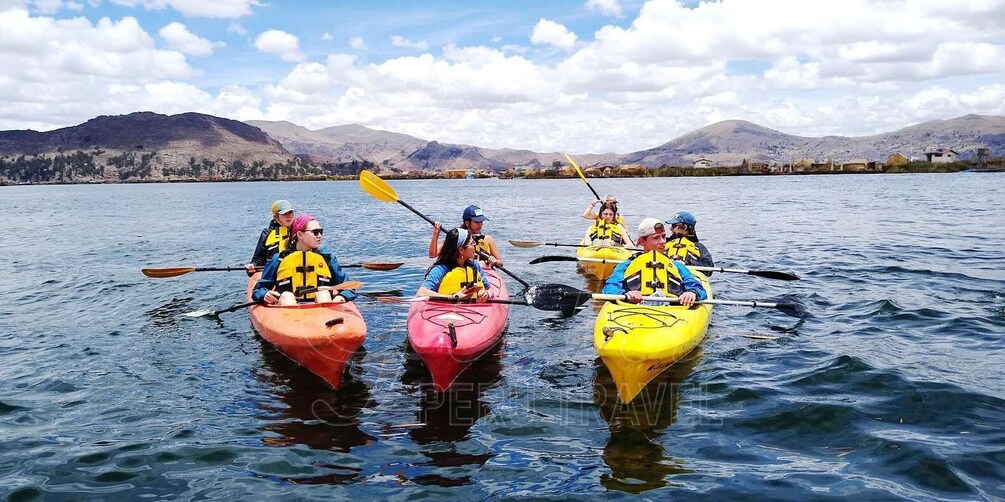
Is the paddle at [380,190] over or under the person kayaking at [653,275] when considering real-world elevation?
over

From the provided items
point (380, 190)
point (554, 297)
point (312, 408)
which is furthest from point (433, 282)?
point (380, 190)

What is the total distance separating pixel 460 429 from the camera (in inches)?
278

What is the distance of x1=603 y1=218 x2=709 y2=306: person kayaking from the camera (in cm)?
898

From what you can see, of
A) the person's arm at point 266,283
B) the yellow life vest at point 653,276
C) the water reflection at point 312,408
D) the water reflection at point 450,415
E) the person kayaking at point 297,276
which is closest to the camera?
the water reflection at point 450,415

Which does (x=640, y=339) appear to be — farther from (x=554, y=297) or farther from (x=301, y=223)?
(x=301, y=223)

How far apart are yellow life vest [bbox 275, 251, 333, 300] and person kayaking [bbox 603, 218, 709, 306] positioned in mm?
4171

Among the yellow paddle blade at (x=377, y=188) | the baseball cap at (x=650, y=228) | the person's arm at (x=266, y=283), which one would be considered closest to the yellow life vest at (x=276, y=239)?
the yellow paddle blade at (x=377, y=188)

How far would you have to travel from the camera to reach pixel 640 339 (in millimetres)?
7359

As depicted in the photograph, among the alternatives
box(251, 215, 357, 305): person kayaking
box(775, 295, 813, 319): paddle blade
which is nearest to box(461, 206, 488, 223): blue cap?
box(251, 215, 357, 305): person kayaking

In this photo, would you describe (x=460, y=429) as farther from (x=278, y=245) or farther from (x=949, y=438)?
(x=278, y=245)

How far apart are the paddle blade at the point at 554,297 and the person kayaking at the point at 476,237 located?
146 centimetres

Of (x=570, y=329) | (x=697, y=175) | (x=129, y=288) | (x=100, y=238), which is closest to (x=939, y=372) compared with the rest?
(x=570, y=329)

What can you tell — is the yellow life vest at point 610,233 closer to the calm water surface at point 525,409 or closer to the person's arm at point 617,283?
the calm water surface at point 525,409

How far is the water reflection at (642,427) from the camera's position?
593 centimetres
